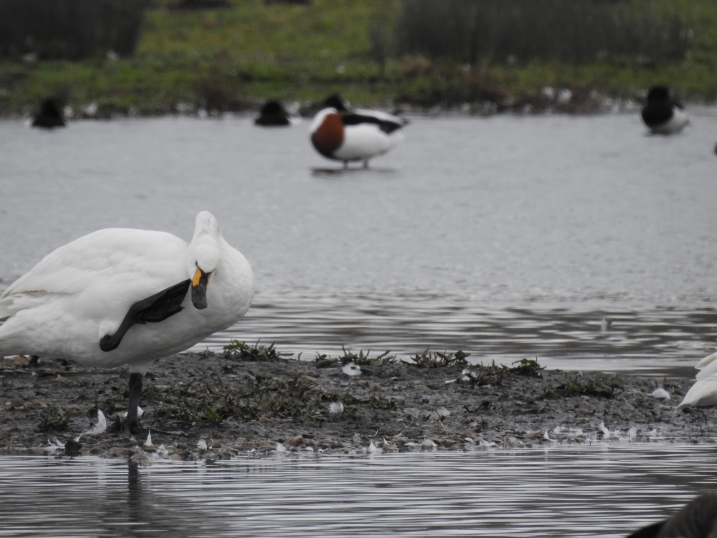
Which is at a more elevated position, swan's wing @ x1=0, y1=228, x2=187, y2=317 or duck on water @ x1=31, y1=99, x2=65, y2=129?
duck on water @ x1=31, y1=99, x2=65, y2=129

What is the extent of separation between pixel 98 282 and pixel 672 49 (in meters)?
36.2

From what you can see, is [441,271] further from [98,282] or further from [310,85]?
[310,85]

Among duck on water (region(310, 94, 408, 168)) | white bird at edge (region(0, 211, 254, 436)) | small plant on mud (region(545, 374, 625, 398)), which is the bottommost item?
small plant on mud (region(545, 374, 625, 398))

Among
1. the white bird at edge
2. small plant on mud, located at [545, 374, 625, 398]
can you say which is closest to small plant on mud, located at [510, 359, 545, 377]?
small plant on mud, located at [545, 374, 625, 398]

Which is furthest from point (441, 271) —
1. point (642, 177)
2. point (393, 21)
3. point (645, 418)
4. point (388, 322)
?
point (393, 21)

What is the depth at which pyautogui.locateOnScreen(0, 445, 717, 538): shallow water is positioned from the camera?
5.40 metres

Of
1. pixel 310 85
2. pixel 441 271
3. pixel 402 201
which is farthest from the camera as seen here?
pixel 310 85

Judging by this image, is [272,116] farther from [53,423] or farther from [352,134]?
[53,423]

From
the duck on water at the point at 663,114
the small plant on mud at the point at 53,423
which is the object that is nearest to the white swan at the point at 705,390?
the small plant on mud at the point at 53,423

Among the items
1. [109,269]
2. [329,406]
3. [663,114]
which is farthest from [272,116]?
[109,269]

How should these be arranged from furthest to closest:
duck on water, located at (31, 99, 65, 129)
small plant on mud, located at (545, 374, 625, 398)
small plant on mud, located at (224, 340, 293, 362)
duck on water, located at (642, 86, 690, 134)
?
duck on water, located at (31, 99, 65, 129)
duck on water, located at (642, 86, 690, 134)
small plant on mud, located at (224, 340, 293, 362)
small plant on mud, located at (545, 374, 625, 398)

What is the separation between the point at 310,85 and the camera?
124 feet

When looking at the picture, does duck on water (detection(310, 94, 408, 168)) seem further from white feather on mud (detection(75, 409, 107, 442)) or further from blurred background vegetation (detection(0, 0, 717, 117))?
white feather on mud (detection(75, 409, 107, 442))

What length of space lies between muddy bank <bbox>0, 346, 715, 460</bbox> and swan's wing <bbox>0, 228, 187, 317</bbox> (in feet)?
2.18
